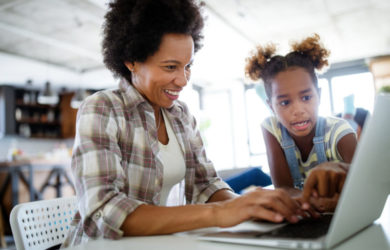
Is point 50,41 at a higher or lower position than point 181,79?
higher

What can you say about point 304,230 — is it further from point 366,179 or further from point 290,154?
point 290,154

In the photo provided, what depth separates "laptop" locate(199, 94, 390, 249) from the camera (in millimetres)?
440

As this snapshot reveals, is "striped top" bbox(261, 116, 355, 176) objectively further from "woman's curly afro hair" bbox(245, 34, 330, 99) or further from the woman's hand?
the woman's hand

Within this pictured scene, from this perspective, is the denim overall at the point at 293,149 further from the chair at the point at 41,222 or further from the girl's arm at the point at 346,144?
the chair at the point at 41,222

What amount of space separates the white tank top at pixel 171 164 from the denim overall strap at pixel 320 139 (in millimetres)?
447

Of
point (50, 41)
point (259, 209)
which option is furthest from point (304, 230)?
point (50, 41)

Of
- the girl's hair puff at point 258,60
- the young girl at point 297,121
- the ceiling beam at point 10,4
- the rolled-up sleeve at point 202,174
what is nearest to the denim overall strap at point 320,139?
the young girl at point 297,121

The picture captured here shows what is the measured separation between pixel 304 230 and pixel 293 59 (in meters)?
0.51

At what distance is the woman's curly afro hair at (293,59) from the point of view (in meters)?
0.91

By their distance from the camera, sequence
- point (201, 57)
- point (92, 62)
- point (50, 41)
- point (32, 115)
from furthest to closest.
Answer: point (32, 115) < point (92, 62) < point (201, 57) < point (50, 41)

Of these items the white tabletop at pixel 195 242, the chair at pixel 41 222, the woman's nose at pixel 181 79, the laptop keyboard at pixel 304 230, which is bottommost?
the chair at pixel 41 222

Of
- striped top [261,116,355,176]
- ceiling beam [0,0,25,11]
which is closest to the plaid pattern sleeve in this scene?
striped top [261,116,355,176]

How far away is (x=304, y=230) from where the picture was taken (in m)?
0.55

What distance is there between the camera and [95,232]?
731 millimetres
